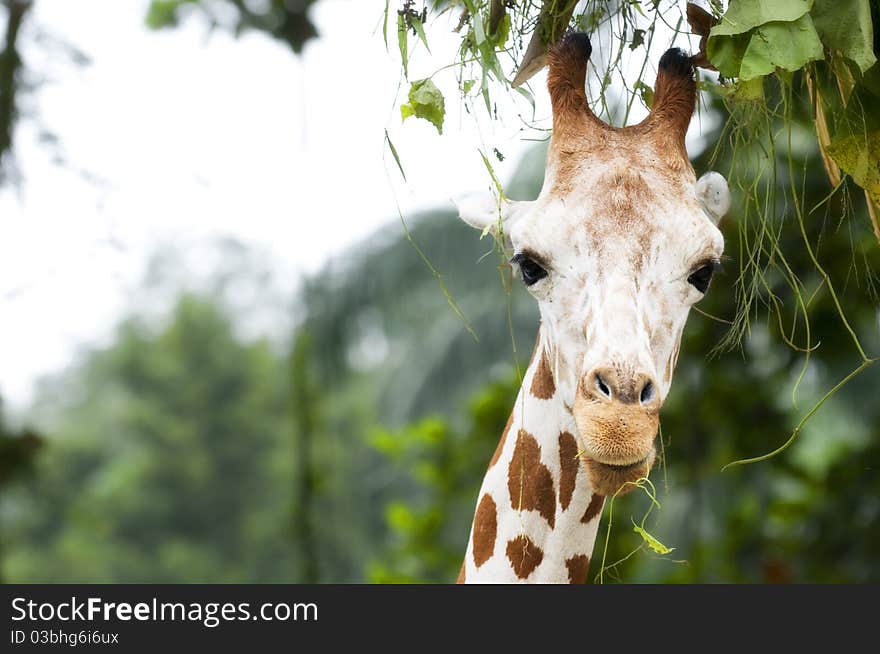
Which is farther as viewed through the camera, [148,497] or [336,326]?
[148,497]

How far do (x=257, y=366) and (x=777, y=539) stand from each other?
32.2m

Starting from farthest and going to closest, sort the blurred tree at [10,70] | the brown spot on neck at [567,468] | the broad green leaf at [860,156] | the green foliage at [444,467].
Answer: the green foliage at [444,467] < the blurred tree at [10,70] < the brown spot on neck at [567,468] < the broad green leaf at [860,156]

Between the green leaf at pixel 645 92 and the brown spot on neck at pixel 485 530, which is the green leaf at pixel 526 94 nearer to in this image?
the green leaf at pixel 645 92

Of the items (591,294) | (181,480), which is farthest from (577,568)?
(181,480)

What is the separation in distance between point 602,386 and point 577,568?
2.65ft

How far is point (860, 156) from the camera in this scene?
7.65 ft

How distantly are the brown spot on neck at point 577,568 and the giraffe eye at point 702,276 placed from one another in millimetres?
810

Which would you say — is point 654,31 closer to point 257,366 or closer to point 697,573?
point 697,573

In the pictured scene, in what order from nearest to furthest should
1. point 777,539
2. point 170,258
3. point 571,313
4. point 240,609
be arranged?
point 571,313 → point 240,609 → point 777,539 → point 170,258

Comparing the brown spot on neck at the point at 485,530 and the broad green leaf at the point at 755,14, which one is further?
the brown spot on neck at the point at 485,530

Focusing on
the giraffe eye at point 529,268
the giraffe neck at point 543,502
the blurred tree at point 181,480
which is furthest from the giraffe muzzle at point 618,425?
the blurred tree at point 181,480

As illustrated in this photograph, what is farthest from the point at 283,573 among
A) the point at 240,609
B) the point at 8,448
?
the point at 240,609

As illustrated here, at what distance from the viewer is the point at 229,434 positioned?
37031mm

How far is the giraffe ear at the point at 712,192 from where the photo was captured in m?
2.68
